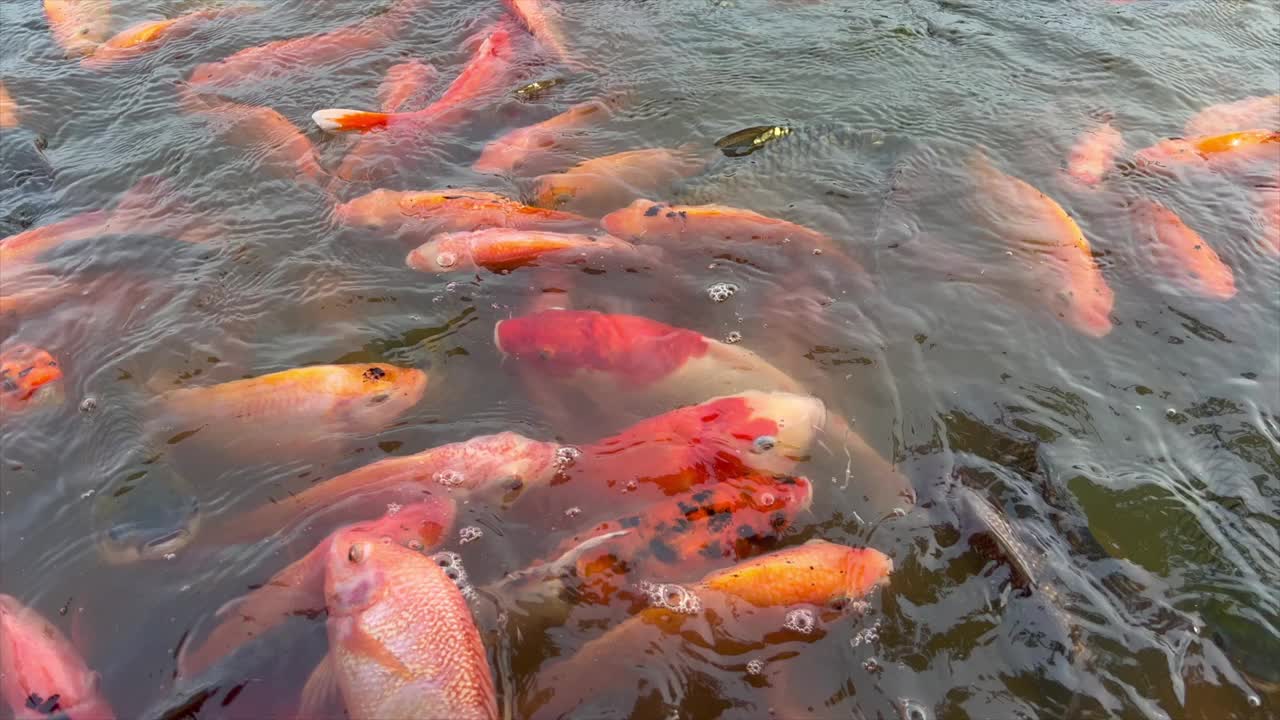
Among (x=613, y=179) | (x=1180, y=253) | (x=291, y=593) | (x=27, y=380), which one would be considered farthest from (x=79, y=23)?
(x=1180, y=253)

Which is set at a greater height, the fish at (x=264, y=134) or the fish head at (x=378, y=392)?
the fish at (x=264, y=134)

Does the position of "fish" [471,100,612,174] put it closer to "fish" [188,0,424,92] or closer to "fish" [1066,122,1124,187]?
"fish" [188,0,424,92]

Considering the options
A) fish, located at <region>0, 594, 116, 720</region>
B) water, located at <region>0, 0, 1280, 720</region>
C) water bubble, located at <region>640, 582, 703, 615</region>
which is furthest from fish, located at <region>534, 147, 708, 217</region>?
fish, located at <region>0, 594, 116, 720</region>

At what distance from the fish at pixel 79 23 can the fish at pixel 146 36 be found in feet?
0.67

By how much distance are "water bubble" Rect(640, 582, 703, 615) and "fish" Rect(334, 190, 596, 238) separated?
10.2 feet

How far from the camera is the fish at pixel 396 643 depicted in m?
3.09

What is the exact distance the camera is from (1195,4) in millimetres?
8758

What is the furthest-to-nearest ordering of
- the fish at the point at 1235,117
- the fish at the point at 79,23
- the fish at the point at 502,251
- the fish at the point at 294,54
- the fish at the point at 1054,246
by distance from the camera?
the fish at the point at 79,23
the fish at the point at 294,54
the fish at the point at 1235,117
the fish at the point at 502,251
the fish at the point at 1054,246

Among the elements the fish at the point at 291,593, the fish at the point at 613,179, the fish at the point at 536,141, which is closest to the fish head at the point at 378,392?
the fish at the point at 291,593

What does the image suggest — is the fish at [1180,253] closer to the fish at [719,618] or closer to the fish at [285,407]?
the fish at [719,618]

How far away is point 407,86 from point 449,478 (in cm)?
512

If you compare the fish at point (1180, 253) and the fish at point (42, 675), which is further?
the fish at point (1180, 253)

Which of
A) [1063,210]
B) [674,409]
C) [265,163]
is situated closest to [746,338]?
[674,409]

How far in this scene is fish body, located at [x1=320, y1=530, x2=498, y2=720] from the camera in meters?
3.08
